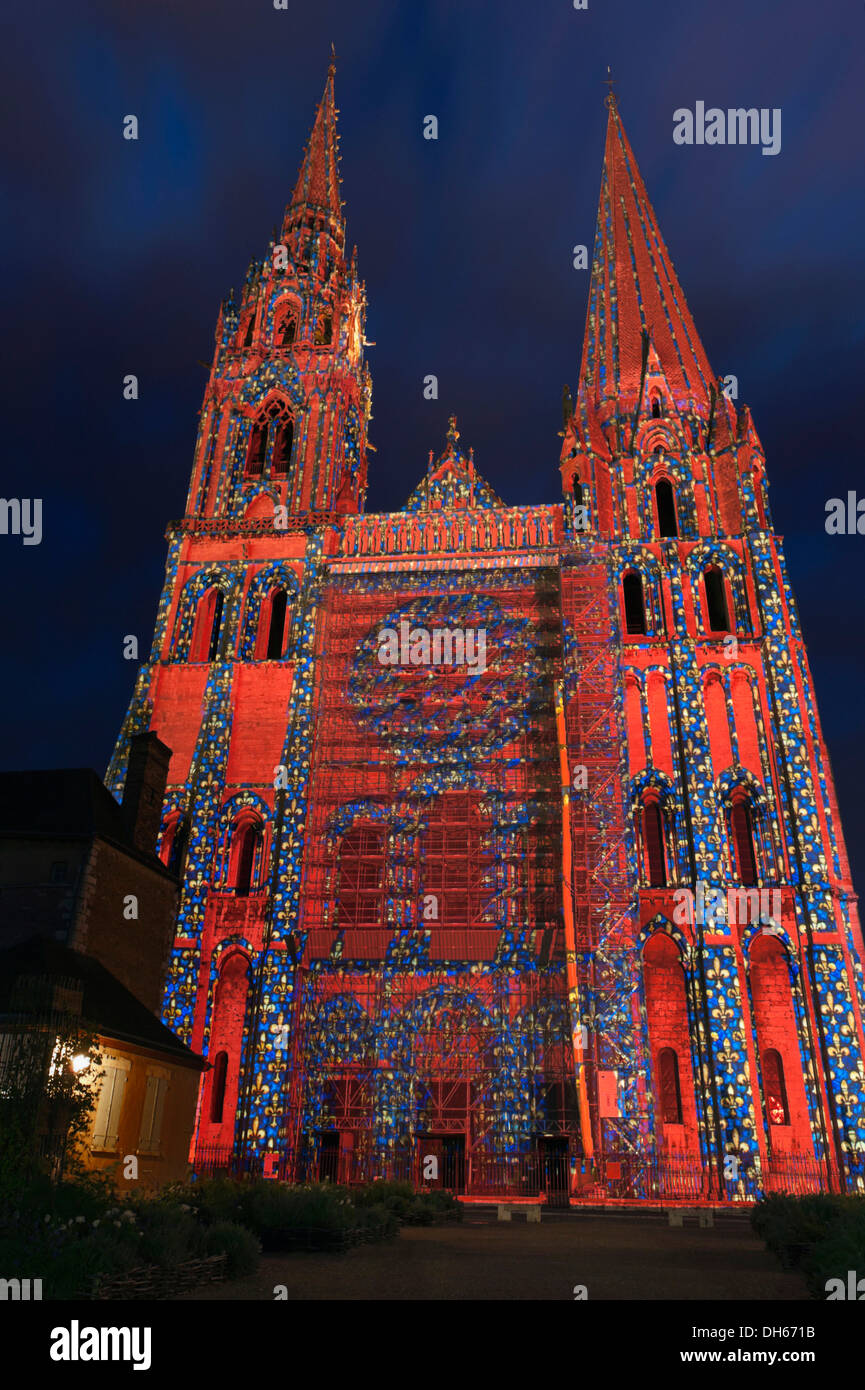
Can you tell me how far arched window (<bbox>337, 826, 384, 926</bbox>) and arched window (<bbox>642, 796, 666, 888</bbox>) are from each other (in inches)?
310

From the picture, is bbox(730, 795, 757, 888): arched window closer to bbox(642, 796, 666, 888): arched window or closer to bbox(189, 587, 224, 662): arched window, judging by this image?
bbox(642, 796, 666, 888): arched window

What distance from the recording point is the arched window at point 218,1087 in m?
26.7

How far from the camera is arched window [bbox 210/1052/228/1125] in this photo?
2666 centimetres

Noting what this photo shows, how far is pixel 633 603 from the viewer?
107ft

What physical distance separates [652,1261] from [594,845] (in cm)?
1613

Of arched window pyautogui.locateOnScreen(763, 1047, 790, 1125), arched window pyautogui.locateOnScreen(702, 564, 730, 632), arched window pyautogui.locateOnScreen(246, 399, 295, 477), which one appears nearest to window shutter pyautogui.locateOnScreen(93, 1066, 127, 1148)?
arched window pyautogui.locateOnScreen(763, 1047, 790, 1125)

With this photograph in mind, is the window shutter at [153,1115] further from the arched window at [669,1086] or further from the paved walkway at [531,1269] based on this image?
the arched window at [669,1086]

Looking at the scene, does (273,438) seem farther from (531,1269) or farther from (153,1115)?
(531,1269)

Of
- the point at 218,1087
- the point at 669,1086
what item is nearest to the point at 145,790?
the point at 218,1087

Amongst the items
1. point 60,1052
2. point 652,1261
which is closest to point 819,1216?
point 652,1261

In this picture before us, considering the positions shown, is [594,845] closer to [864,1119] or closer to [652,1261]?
[864,1119]

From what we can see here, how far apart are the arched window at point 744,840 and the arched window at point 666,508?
401 inches
